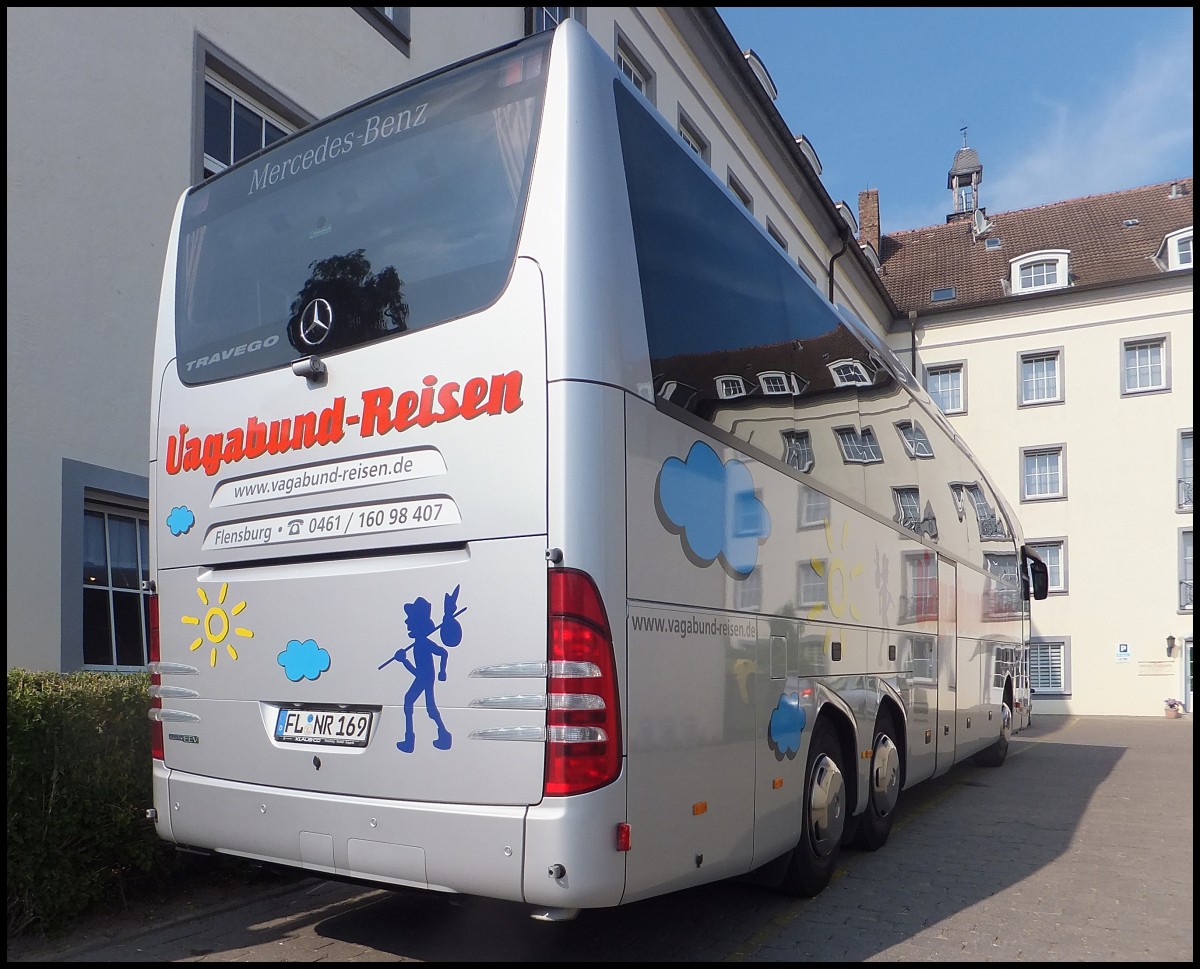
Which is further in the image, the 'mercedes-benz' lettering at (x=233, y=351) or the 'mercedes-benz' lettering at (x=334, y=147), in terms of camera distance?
the 'mercedes-benz' lettering at (x=233, y=351)

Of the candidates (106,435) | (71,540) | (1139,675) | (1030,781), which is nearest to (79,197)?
(106,435)

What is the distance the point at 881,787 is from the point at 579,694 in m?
4.20

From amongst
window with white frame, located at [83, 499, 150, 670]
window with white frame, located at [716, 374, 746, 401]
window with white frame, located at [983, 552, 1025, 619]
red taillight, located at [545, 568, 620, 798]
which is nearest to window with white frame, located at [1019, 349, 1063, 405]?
window with white frame, located at [983, 552, 1025, 619]

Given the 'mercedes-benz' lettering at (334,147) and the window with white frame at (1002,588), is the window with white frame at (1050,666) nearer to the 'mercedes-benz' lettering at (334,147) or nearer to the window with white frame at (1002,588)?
the window with white frame at (1002,588)

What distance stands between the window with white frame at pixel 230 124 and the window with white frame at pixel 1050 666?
1100 inches

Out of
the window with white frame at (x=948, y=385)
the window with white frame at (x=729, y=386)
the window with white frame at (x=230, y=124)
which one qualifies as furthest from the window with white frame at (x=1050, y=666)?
the window with white frame at (x=729, y=386)

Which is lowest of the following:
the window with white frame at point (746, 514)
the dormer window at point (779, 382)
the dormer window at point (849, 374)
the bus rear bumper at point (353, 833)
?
the bus rear bumper at point (353, 833)

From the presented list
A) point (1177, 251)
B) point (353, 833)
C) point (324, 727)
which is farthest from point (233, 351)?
point (1177, 251)

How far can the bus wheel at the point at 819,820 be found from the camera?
19.8ft

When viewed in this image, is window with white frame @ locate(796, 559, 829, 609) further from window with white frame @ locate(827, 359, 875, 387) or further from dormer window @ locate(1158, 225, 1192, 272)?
dormer window @ locate(1158, 225, 1192, 272)

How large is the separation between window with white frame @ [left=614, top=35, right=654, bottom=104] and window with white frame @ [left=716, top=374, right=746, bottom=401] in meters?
12.8

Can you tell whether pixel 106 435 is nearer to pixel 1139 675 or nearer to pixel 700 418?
pixel 700 418

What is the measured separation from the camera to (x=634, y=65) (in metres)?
17.9

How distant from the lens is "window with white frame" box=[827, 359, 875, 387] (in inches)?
282
